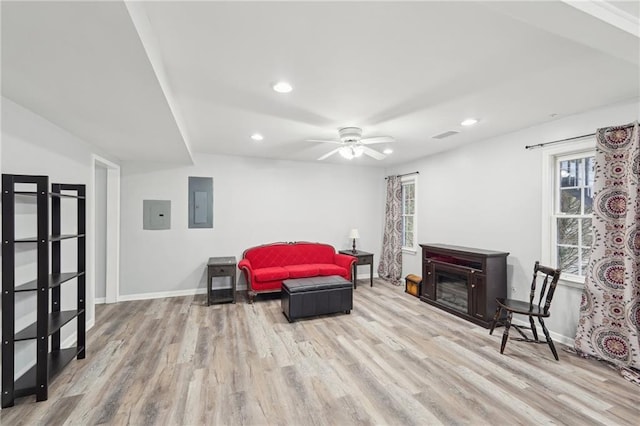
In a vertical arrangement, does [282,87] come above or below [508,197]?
above

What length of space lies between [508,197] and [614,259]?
1300mm

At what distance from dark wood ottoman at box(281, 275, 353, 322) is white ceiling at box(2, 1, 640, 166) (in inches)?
84.7

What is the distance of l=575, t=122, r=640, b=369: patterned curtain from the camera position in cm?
258

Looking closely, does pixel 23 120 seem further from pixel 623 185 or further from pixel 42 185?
pixel 623 185

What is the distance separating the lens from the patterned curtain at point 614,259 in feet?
8.47

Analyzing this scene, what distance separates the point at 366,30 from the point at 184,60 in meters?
1.29

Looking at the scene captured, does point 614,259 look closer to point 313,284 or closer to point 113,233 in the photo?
point 313,284

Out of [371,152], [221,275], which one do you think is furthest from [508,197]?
[221,275]

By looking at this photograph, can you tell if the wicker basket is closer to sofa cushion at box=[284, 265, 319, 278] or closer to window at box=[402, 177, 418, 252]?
window at box=[402, 177, 418, 252]

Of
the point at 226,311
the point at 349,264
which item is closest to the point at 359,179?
the point at 349,264

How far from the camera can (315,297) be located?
387cm

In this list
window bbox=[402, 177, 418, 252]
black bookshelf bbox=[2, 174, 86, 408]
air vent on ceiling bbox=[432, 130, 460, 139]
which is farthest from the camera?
window bbox=[402, 177, 418, 252]

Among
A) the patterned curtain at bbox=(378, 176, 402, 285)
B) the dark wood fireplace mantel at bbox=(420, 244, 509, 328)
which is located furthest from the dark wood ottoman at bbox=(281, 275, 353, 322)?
the patterned curtain at bbox=(378, 176, 402, 285)

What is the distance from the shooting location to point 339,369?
103 inches
